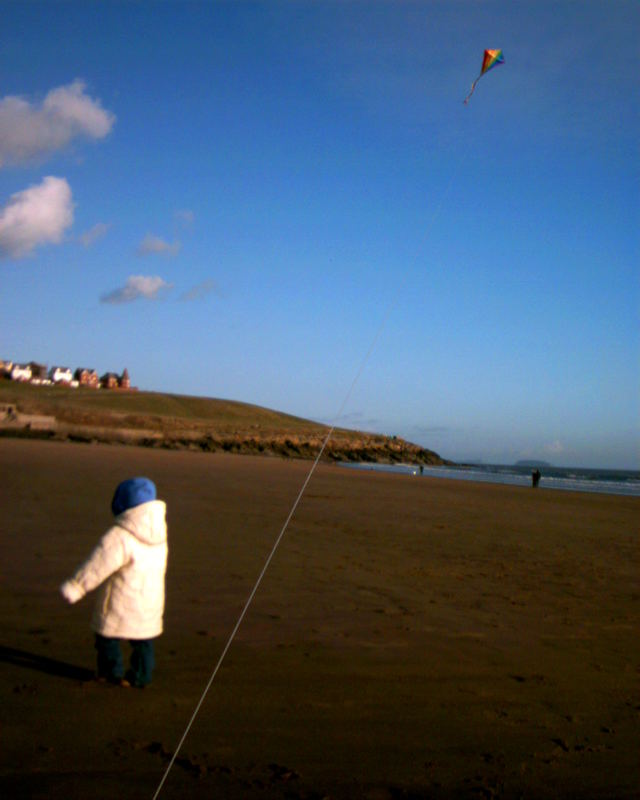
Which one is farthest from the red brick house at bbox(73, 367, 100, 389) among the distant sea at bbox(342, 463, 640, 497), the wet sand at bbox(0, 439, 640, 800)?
the wet sand at bbox(0, 439, 640, 800)

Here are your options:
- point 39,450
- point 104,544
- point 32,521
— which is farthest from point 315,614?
point 39,450

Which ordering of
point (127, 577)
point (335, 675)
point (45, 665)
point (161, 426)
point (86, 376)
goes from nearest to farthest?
point (127, 577), point (45, 665), point (335, 675), point (161, 426), point (86, 376)

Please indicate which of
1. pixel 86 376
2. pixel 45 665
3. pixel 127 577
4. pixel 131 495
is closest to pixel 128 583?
pixel 127 577

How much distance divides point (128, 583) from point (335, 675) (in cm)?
165

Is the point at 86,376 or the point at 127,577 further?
the point at 86,376

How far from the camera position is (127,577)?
480 cm

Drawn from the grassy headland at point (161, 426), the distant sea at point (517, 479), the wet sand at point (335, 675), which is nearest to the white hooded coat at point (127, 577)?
the wet sand at point (335, 675)

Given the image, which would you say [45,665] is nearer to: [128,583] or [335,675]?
A: [128,583]

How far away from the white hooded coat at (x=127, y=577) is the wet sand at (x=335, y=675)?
43 cm

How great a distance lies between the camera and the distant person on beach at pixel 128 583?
4.71m

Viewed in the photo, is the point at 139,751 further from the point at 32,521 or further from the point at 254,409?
the point at 254,409

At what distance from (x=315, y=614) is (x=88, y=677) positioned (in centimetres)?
251

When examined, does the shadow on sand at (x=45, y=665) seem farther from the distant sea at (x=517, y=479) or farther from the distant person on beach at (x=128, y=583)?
the distant sea at (x=517, y=479)

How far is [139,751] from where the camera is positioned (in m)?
3.88
